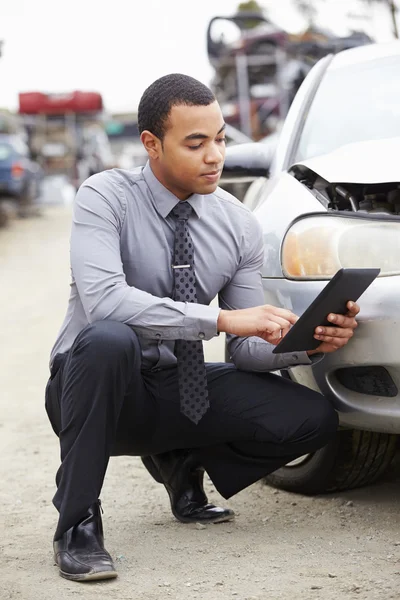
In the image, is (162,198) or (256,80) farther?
(256,80)

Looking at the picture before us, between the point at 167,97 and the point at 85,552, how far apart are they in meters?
1.21

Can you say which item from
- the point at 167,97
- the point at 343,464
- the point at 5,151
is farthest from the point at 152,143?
the point at 5,151

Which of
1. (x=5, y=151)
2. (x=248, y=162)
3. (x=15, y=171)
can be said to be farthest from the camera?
(x=15, y=171)

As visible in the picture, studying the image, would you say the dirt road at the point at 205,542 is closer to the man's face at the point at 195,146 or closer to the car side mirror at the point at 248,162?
the man's face at the point at 195,146

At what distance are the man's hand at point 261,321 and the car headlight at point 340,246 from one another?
0.64 ft

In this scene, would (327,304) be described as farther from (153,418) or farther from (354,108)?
(354,108)

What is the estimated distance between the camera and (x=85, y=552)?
255 cm

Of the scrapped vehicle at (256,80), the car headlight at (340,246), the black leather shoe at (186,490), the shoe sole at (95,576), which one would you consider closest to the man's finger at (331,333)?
the car headlight at (340,246)

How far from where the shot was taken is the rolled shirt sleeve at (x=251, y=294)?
2.88 m

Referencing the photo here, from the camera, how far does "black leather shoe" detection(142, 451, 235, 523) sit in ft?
9.89

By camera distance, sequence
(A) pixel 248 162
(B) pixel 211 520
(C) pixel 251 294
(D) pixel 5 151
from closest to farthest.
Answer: (C) pixel 251 294 < (B) pixel 211 520 < (A) pixel 248 162 < (D) pixel 5 151

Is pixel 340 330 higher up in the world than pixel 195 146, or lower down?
lower down

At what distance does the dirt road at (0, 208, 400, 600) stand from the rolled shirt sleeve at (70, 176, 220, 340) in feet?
1.98

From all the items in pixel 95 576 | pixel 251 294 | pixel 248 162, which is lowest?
pixel 95 576
